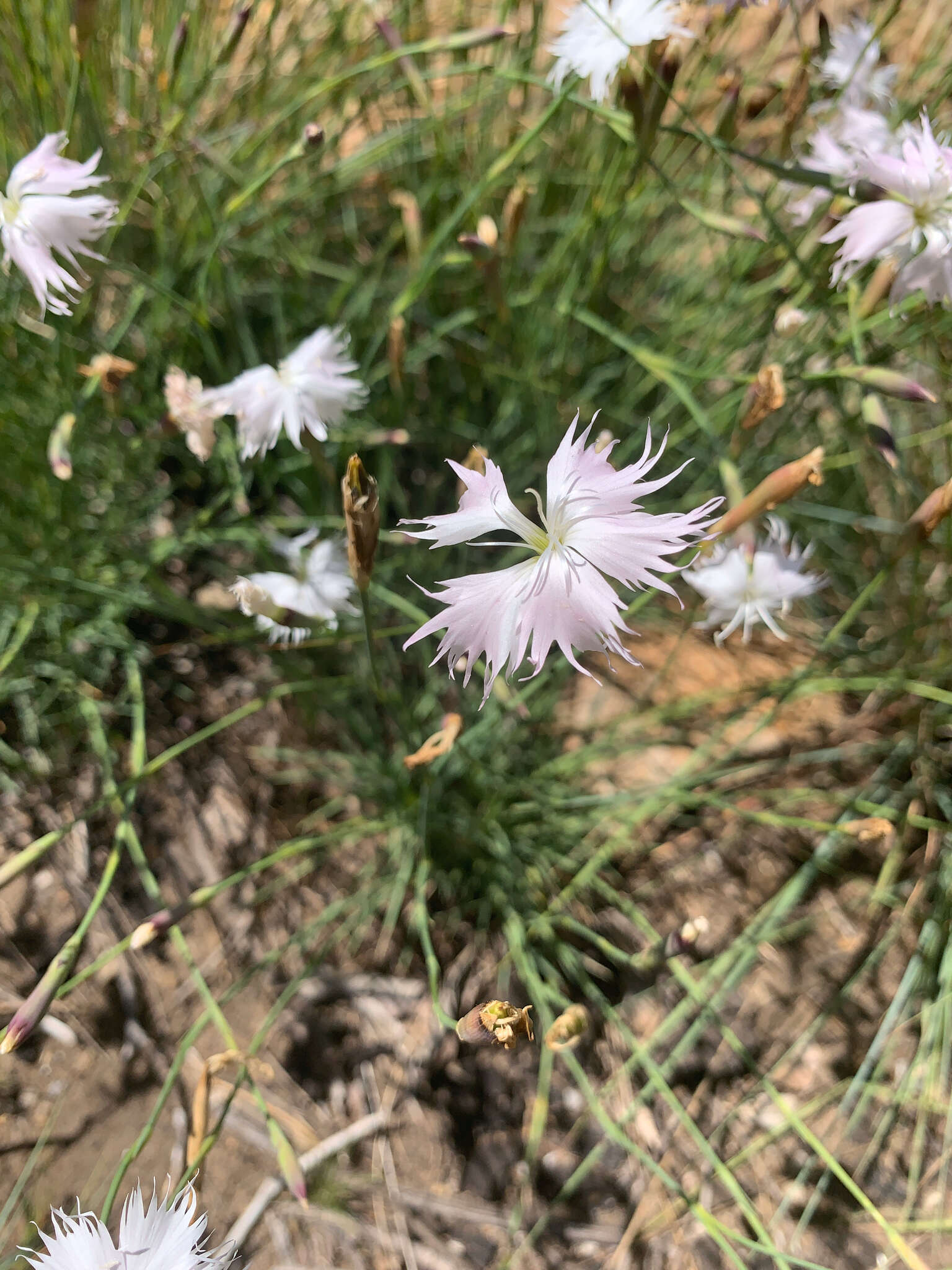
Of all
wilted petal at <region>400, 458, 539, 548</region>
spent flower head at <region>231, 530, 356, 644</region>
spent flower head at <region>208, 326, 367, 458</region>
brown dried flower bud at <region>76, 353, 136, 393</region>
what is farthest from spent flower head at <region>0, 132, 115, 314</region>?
wilted petal at <region>400, 458, 539, 548</region>

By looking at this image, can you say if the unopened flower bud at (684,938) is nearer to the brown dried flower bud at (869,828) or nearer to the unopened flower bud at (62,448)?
the brown dried flower bud at (869,828)

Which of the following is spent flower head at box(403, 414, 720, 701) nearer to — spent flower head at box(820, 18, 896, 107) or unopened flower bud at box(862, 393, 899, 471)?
unopened flower bud at box(862, 393, 899, 471)

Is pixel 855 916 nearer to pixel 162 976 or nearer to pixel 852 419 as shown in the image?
pixel 852 419

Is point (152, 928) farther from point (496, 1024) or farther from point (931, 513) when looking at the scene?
point (931, 513)

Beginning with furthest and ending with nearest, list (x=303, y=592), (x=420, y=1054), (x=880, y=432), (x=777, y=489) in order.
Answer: (x=420, y=1054) → (x=303, y=592) → (x=880, y=432) → (x=777, y=489)

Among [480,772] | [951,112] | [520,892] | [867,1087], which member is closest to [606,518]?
[480,772]

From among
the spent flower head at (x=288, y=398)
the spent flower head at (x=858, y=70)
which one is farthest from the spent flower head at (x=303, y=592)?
the spent flower head at (x=858, y=70)

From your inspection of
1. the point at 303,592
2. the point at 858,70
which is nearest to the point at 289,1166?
the point at 303,592
